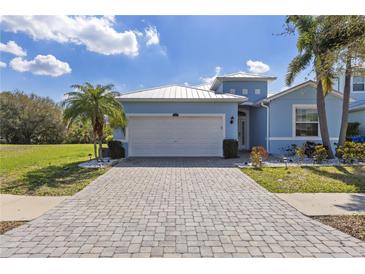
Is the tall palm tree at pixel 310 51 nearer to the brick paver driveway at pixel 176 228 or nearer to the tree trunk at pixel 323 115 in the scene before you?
the tree trunk at pixel 323 115

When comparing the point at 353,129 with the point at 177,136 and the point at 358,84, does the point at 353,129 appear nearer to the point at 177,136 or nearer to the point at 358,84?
the point at 358,84

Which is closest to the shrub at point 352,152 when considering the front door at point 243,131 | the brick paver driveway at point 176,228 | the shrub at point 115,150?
the brick paver driveway at point 176,228

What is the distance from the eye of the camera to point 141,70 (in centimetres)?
1692

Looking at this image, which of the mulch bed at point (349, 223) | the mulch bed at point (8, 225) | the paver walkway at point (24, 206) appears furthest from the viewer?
the paver walkway at point (24, 206)

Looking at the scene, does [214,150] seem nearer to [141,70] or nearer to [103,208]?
[141,70]

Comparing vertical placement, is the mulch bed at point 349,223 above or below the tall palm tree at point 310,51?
below

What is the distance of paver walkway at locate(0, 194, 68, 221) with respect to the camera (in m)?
4.75

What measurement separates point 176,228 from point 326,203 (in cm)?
385

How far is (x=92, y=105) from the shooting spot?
34.9 ft

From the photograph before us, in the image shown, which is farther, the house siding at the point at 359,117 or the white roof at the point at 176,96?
the house siding at the point at 359,117

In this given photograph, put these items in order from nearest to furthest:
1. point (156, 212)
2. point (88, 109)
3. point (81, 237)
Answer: point (81, 237), point (156, 212), point (88, 109)

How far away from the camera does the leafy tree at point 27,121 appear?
31.5 m
